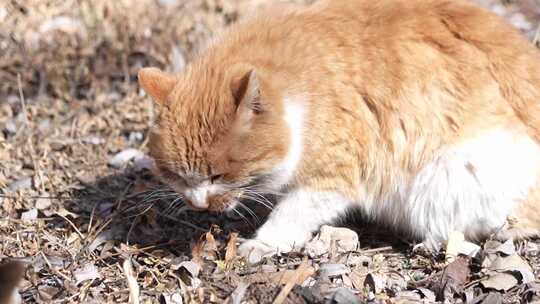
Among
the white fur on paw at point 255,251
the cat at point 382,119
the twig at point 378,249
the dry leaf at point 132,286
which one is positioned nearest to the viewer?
the dry leaf at point 132,286

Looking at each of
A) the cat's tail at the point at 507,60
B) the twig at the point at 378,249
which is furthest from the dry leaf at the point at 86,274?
the cat's tail at the point at 507,60

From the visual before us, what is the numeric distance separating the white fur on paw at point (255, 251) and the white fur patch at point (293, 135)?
484 mm

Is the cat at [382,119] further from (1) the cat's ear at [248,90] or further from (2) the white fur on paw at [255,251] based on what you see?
(1) the cat's ear at [248,90]

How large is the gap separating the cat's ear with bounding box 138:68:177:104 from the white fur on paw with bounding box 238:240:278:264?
1060 mm

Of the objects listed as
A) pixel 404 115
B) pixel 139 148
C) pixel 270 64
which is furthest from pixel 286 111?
pixel 139 148

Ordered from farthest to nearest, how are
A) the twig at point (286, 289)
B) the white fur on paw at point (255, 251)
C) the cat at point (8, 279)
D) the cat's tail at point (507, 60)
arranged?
the white fur on paw at point (255, 251) < the cat's tail at point (507, 60) < the twig at point (286, 289) < the cat at point (8, 279)

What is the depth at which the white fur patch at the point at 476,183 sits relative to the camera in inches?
162

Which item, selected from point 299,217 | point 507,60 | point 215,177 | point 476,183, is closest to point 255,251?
point 299,217

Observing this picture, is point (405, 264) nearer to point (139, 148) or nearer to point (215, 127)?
point (215, 127)

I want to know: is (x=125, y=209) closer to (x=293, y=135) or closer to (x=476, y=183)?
(x=293, y=135)

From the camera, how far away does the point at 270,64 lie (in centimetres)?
414

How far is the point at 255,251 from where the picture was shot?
14.2 feet

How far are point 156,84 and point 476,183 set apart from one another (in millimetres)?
1910

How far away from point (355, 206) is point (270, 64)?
3.46 ft
